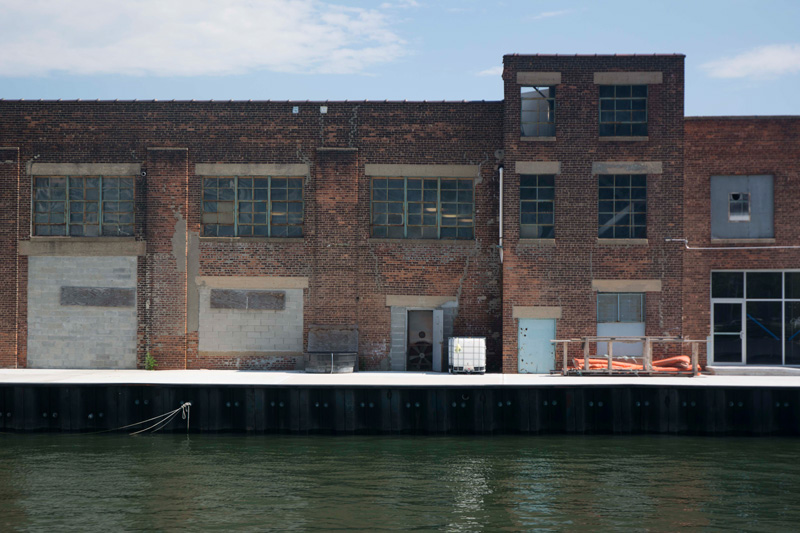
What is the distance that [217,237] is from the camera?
79.5 ft

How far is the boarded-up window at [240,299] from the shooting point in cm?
2423

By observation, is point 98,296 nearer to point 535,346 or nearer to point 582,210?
point 535,346

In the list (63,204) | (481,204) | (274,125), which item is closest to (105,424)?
(63,204)

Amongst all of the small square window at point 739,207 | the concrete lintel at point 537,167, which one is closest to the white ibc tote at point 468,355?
the concrete lintel at point 537,167

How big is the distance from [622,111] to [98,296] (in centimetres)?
1673

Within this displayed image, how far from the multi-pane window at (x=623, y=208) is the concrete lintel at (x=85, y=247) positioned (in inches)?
545

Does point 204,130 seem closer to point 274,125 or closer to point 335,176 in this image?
point 274,125

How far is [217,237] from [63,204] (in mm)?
4885

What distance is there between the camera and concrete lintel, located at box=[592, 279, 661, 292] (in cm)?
2338

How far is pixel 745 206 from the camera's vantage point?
2412 cm

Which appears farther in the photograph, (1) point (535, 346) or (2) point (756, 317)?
(2) point (756, 317)

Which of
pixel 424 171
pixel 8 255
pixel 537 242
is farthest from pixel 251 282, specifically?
pixel 537 242

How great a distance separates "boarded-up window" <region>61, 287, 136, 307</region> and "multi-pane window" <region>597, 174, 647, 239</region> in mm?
14317

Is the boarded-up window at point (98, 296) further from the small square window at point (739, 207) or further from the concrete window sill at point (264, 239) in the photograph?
the small square window at point (739, 207)
